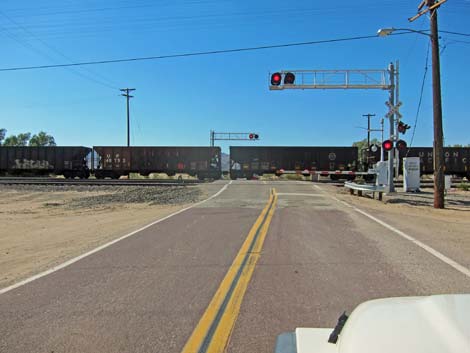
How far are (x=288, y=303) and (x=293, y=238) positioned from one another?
4.67m

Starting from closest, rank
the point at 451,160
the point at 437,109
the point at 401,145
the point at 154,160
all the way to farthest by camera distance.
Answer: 1. the point at 437,109
2. the point at 401,145
3. the point at 451,160
4. the point at 154,160

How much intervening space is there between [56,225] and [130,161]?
31.3 metres

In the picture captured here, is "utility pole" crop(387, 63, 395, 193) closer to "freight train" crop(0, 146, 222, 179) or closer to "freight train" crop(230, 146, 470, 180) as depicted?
"freight train" crop(230, 146, 470, 180)

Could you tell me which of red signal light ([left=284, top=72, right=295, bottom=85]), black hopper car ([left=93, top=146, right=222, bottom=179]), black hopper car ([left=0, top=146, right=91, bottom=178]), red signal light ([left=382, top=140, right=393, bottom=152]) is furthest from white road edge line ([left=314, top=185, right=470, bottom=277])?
black hopper car ([left=0, top=146, right=91, bottom=178])

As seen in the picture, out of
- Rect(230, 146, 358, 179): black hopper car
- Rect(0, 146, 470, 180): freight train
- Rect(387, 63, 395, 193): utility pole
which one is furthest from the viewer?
Rect(0, 146, 470, 180): freight train

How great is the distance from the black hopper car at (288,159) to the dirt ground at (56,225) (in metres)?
19.8

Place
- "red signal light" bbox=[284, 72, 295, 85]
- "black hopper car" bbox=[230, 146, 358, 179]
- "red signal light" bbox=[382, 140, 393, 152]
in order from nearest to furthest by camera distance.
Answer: "red signal light" bbox=[382, 140, 393, 152]
"red signal light" bbox=[284, 72, 295, 85]
"black hopper car" bbox=[230, 146, 358, 179]

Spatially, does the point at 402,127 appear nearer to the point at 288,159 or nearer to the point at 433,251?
the point at 433,251

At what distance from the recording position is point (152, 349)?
3.75 metres

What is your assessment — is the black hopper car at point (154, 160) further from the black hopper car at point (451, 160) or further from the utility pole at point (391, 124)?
the utility pole at point (391, 124)

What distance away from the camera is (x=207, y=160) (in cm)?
4366

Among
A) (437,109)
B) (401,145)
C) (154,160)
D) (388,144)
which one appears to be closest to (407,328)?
(437,109)

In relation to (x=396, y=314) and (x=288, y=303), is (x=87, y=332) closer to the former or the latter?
(x=288, y=303)

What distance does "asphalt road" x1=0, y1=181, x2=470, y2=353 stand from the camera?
407 cm
